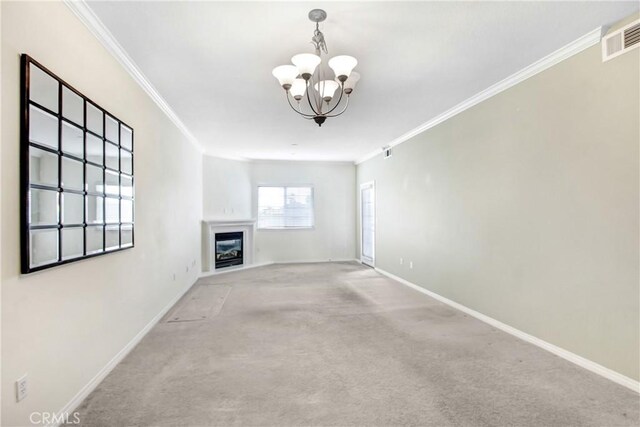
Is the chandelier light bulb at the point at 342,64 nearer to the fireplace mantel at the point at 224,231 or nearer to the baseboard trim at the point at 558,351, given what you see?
the baseboard trim at the point at 558,351

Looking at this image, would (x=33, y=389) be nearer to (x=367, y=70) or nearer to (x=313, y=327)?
(x=313, y=327)

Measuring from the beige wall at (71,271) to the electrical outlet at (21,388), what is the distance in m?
0.03

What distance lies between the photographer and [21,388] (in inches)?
63.6

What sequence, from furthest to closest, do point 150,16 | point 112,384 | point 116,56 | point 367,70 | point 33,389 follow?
point 367,70, point 116,56, point 112,384, point 150,16, point 33,389

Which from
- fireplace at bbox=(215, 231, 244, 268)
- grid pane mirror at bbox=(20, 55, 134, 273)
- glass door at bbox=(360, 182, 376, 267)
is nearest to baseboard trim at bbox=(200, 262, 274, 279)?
fireplace at bbox=(215, 231, 244, 268)

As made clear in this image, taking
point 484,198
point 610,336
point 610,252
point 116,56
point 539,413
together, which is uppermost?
point 116,56

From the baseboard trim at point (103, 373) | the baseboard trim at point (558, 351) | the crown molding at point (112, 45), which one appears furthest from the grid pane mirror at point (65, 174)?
the baseboard trim at point (558, 351)

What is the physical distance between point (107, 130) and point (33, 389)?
1774mm

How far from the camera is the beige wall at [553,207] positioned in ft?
7.70

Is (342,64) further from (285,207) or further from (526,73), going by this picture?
(285,207)

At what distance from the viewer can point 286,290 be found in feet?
17.4

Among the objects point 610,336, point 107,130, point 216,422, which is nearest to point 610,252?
point 610,336

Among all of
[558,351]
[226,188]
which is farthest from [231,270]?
[558,351]

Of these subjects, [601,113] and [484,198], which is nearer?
[601,113]
